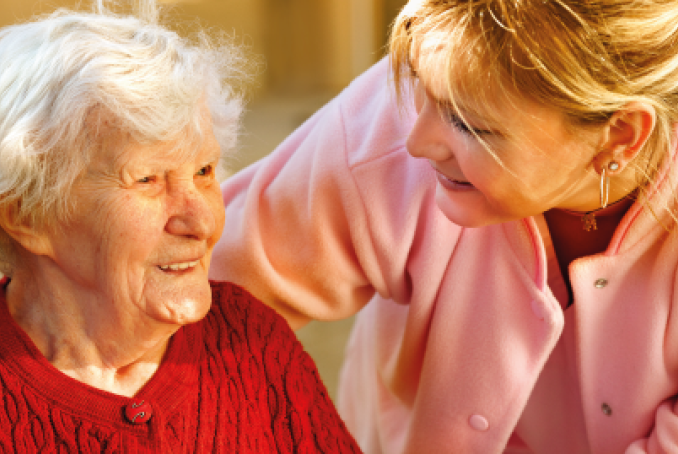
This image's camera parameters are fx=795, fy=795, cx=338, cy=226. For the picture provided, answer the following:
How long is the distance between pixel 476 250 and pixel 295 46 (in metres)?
3.29

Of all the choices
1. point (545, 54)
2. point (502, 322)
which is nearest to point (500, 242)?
point (502, 322)

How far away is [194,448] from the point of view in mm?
1453

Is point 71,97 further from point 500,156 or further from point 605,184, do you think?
point 605,184

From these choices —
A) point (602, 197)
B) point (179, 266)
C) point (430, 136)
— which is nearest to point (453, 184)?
point (430, 136)

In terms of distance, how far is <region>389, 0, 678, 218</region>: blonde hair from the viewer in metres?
1.26

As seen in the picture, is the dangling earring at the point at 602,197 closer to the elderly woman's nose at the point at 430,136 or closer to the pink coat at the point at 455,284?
the pink coat at the point at 455,284

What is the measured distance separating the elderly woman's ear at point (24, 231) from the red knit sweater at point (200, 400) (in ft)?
0.49

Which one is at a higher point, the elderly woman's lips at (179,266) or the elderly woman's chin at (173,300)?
the elderly woman's lips at (179,266)

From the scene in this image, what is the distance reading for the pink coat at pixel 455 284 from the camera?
5.46 feet

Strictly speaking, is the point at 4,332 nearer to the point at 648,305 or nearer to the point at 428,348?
the point at 428,348

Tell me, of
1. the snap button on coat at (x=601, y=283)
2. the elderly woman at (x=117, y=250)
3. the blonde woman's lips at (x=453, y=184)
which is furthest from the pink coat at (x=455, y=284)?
the elderly woman at (x=117, y=250)

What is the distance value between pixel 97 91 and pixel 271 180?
0.59m

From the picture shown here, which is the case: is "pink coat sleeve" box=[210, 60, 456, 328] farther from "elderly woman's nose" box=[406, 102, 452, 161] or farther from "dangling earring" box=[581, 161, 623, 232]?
"dangling earring" box=[581, 161, 623, 232]

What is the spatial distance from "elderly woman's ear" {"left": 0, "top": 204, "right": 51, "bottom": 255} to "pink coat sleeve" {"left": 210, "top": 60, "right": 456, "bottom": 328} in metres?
0.47
